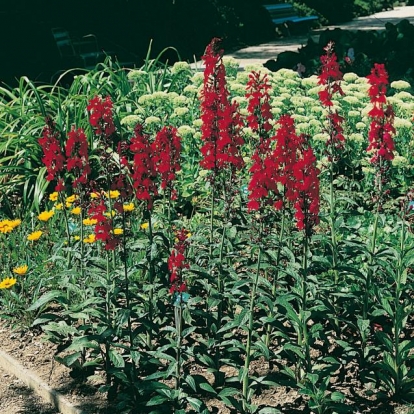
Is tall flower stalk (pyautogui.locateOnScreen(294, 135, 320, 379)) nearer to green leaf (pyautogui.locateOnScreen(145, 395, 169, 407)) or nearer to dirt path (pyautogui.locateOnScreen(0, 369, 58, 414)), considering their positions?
green leaf (pyautogui.locateOnScreen(145, 395, 169, 407))

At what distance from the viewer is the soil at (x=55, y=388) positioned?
387 cm

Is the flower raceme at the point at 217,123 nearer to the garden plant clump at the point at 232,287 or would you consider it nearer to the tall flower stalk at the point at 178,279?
the garden plant clump at the point at 232,287

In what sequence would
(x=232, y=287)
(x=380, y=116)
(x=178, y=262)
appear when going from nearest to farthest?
(x=178, y=262) → (x=380, y=116) → (x=232, y=287)

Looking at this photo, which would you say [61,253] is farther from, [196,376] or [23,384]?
[196,376]

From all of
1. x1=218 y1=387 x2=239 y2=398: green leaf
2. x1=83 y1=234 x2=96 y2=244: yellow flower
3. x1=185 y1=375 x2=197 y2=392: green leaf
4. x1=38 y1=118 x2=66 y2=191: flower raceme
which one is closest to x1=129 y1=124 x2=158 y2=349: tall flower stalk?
x1=38 y1=118 x2=66 y2=191: flower raceme

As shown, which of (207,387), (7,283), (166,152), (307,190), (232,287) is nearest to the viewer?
(307,190)

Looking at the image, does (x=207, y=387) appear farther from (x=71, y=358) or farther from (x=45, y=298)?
(x=45, y=298)

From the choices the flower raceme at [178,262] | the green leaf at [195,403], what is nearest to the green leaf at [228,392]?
the green leaf at [195,403]

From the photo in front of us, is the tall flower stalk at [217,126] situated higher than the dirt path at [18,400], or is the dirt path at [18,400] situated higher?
the tall flower stalk at [217,126]

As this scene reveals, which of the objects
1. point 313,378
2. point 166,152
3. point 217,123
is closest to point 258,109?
point 217,123

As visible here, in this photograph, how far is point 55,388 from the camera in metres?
4.20

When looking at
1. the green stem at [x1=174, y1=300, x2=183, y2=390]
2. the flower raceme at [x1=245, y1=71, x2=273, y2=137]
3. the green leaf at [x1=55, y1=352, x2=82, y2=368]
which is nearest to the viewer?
the green stem at [x1=174, y1=300, x2=183, y2=390]

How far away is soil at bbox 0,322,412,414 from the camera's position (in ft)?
12.7

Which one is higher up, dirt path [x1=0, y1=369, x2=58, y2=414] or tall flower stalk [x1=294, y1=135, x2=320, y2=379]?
tall flower stalk [x1=294, y1=135, x2=320, y2=379]
